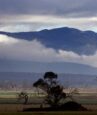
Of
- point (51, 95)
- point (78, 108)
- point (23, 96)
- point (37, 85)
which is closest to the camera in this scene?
point (78, 108)

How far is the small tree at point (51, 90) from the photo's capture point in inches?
4437

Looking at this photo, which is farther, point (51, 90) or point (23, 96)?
point (23, 96)

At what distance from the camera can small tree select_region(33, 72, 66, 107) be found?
113 m

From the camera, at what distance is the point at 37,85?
399 feet

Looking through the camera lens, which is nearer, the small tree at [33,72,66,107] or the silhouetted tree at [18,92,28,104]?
the small tree at [33,72,66,107]

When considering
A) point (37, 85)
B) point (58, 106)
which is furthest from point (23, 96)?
point (58, 106)

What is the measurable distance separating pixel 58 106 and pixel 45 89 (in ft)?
35.4

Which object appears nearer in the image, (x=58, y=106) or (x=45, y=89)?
(x=58, y=106)

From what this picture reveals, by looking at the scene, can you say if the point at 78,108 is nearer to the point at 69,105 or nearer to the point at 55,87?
the point at 69,105

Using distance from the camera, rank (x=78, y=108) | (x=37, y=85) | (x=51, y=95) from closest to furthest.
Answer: (x=78, y=108) → (x=51, y=95) → (x=37, y=85)

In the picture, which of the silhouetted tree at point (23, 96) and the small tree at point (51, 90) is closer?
the small tree at point (51, 90)

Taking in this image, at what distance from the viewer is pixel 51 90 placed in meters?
116

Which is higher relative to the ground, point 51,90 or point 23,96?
point 23,96

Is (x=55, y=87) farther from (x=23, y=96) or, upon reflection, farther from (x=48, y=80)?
(x=23, y=96)
